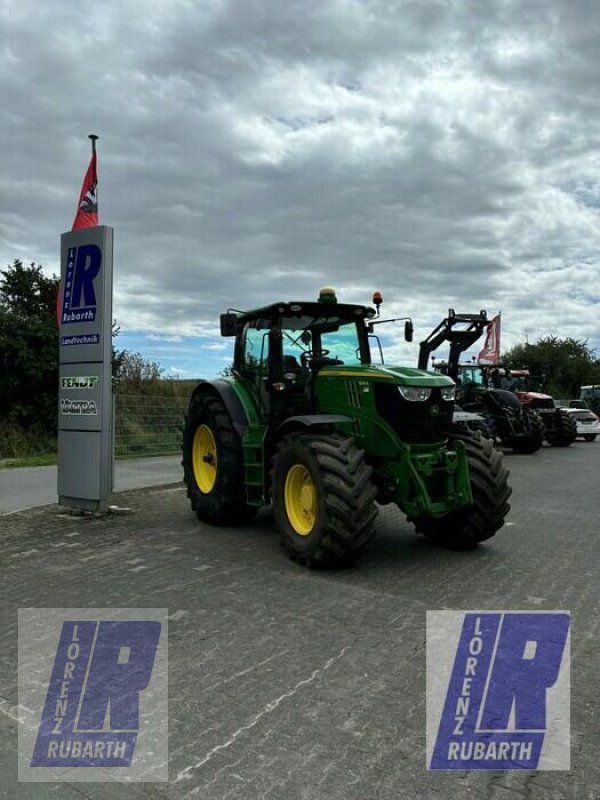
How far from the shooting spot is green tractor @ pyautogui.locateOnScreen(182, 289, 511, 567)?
561 cm

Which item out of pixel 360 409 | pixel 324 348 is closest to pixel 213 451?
pixel 324 348

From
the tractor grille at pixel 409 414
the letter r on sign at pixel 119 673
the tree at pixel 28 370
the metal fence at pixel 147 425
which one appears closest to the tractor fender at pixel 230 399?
the tractor grille at pixel 409 414

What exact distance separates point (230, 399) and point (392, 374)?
2378 mm

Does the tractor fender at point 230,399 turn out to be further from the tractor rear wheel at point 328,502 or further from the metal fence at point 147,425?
the metal fence at point 147,425

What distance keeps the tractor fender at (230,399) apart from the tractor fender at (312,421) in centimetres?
101

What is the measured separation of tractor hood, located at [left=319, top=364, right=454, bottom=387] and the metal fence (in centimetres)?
643

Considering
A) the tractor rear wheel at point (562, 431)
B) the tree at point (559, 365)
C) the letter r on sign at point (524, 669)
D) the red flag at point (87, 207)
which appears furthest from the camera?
the tree at point (559, 365)

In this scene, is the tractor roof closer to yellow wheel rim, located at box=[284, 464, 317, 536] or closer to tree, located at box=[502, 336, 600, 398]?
yellow wheel rim, located at box=[284, 464, 317, 536]

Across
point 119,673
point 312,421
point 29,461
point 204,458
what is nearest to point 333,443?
point 312,421

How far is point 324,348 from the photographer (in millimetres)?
7305

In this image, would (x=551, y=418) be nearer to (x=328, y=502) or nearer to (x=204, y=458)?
(x=204, y=458)

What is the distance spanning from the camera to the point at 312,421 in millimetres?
5902

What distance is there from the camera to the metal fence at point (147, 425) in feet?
40.4

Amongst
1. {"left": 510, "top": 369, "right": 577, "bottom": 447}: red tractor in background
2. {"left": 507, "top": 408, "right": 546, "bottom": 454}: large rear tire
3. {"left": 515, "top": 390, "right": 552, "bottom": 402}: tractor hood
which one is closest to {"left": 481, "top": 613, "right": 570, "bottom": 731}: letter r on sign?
{"left": 507, "top": 408, "right": 546, "bottom": 454}: large rear tire
